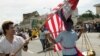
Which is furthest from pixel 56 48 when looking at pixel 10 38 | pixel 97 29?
pixel 97 29

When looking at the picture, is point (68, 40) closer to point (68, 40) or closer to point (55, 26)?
point (68, 40)

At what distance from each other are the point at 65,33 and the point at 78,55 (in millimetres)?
740

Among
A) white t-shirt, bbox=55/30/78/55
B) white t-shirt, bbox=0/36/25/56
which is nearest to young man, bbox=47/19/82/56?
white t-shirt, bbox=55/30/78/55

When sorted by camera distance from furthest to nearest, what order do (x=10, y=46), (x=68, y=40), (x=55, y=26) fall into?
(x=55, y=26), (x=68, y=40), (x=10, y=46)

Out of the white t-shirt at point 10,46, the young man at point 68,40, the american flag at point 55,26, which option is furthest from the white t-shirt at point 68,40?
the white t-shirt at point 10,46

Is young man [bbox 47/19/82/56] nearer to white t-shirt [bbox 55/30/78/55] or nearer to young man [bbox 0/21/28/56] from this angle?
white t-shirt [bbox 55/30/78/55]

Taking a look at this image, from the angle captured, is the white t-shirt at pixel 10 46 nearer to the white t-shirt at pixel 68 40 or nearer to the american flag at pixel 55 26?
the white t-shirt at pixel 68 40

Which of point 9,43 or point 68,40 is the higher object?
point 9,43

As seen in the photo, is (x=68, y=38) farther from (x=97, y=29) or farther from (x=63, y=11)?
(x=97, y=29)

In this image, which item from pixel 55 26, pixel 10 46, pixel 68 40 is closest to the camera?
pixel 10 46

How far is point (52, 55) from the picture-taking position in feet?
65.7

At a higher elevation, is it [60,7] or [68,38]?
[60,7]

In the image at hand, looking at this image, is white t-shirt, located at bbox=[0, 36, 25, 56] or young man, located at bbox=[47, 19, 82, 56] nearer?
white t-shirt, located at bbox=[0, 36, 25, 56]

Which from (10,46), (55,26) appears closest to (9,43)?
(10,46)
